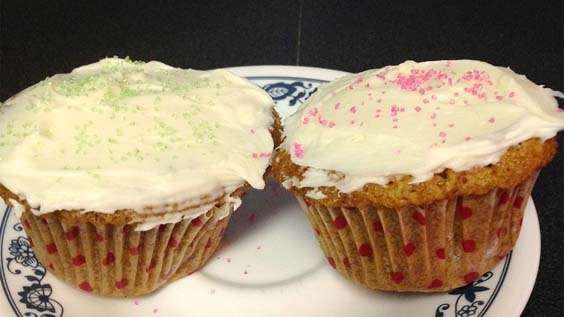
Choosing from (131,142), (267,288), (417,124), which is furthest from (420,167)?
(131,142)

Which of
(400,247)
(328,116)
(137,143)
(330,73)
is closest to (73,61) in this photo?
(330,73)

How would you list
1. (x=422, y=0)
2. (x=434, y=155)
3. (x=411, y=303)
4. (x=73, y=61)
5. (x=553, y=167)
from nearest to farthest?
(x=434, y=155) → (x=411, y=303) → (x=553, y=167) → (x=73, y=61) → (x=422, y=0)

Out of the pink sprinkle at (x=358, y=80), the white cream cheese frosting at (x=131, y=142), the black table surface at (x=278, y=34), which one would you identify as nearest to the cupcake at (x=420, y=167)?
the pink sprinkle at (x=358, y=80)

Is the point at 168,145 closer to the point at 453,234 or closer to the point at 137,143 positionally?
the point at 137,143

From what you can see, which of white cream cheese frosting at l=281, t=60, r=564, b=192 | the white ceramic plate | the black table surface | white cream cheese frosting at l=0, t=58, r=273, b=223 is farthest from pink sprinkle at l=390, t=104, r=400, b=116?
the black table surface

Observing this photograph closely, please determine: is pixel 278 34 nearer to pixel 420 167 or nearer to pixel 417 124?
pixel 417 124

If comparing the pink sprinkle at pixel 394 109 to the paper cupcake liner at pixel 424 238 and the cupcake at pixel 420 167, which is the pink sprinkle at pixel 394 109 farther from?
the paper cupcake liner at pixel 424 238
